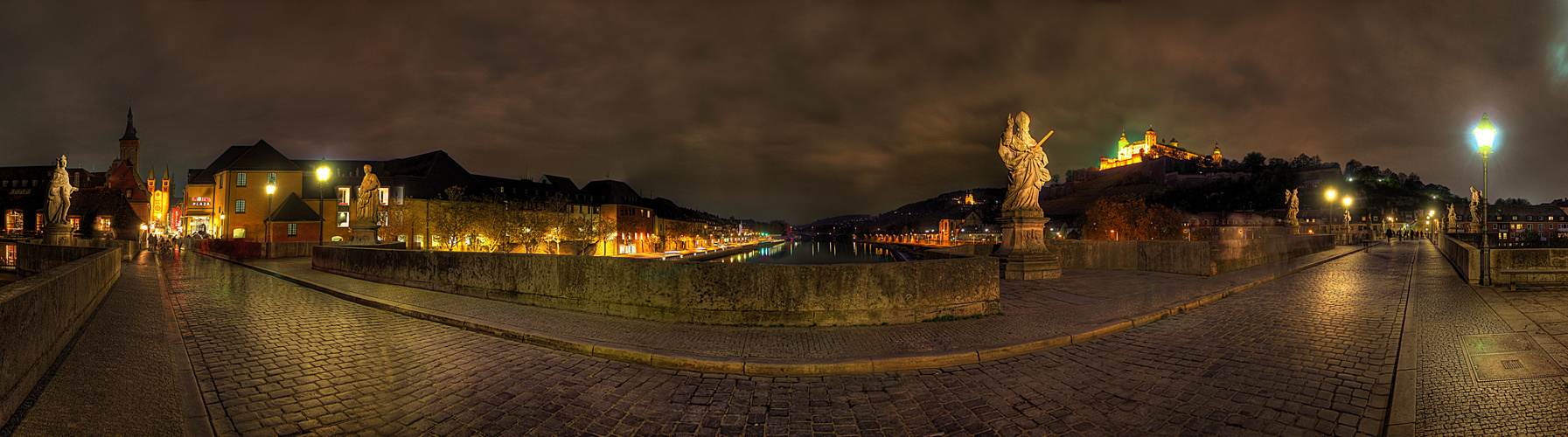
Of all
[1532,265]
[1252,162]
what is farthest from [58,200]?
[1252,162]

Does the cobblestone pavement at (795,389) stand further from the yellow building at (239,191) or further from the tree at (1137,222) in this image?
the tree at (1137,222)

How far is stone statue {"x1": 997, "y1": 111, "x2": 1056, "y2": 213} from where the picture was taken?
44.4 feet

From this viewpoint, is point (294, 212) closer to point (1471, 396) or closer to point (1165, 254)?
point (1165, 254)

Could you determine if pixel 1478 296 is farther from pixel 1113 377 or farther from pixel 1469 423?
pixel 1113 377

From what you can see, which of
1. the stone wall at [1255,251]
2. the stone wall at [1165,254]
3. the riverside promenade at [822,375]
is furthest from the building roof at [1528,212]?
the riverside promenade at [822,375]

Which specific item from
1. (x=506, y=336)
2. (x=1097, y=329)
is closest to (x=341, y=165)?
(x=506, y=336)

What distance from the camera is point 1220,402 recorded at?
4180mm

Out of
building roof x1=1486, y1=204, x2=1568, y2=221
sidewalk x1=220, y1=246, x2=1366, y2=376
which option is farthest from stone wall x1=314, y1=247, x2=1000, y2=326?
building roof x1=1486, y1=204, x2=1568, y2=221

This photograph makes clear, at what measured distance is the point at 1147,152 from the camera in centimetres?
14388

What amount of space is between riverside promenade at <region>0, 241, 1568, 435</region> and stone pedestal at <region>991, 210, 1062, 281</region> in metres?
3.46

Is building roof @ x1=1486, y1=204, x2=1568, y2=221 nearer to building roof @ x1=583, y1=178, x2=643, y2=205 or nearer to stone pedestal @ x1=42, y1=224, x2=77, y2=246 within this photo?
building roof @ x1=583, y1=178, x2=643, y2=205

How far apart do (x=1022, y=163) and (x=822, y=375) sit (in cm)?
1062

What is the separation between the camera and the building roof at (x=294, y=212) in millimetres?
50969

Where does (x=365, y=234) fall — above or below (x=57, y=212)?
below
